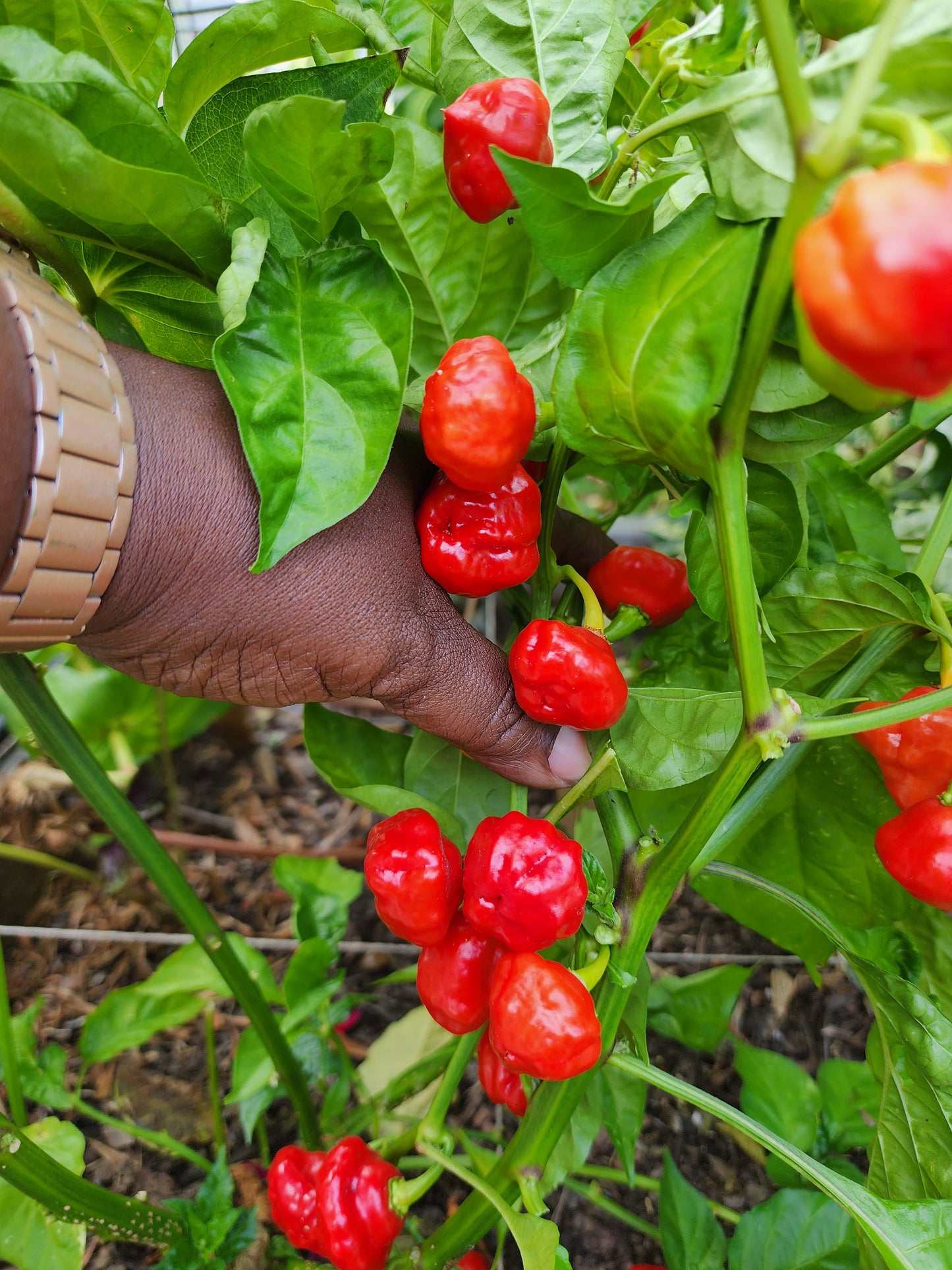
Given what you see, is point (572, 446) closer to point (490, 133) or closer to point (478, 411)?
point (478, 411)

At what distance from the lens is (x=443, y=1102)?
625 millimetres

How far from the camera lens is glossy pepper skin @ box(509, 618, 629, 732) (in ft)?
1.74

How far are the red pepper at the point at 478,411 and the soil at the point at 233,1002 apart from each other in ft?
2.46

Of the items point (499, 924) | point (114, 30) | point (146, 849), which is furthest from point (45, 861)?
point (114, 30)

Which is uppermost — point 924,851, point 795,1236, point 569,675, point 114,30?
point 114,30

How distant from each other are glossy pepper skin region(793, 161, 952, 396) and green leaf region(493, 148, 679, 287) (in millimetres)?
145

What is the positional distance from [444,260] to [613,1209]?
0.85 m

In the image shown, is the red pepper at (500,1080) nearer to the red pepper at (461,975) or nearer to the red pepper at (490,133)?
the red pepper at (461,975)

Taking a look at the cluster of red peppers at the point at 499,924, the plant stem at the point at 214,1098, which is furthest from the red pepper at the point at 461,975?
the plant stem at the point at 214,1098

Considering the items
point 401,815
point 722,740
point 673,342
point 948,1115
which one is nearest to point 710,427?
point 673,342

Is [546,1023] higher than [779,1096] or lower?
higher

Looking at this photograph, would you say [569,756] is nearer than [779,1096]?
Yes

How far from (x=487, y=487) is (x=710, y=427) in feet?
0.44

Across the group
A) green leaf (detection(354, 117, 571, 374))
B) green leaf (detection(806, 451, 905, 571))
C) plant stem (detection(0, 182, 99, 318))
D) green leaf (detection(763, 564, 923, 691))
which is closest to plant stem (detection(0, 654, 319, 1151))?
plant stem (detection(0, 182, 99, 318))
